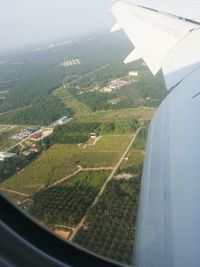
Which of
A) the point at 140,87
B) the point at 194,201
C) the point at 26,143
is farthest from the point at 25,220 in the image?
the point at 140,87

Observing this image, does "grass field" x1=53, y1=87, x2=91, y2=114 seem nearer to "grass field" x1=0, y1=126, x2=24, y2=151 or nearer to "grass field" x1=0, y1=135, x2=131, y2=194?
"grass field" x1=0, y1=126, x2=24, y2=151

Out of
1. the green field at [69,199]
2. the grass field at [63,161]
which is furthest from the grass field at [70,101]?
the green field at [69,199]

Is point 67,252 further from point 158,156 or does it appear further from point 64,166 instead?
point 64,166

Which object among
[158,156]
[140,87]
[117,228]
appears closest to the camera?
[158,156]

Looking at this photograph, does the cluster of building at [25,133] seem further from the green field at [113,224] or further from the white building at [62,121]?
the green field at [113,224]

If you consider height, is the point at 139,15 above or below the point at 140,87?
above

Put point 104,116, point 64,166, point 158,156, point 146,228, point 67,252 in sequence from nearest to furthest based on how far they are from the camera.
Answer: point 67,252
point 146,228
point 158,156
point 64,166
point 104,116

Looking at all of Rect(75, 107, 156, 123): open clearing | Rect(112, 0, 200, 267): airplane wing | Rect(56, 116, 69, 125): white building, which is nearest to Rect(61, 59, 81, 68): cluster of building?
Rect(56, 116, 69, 125): white building
